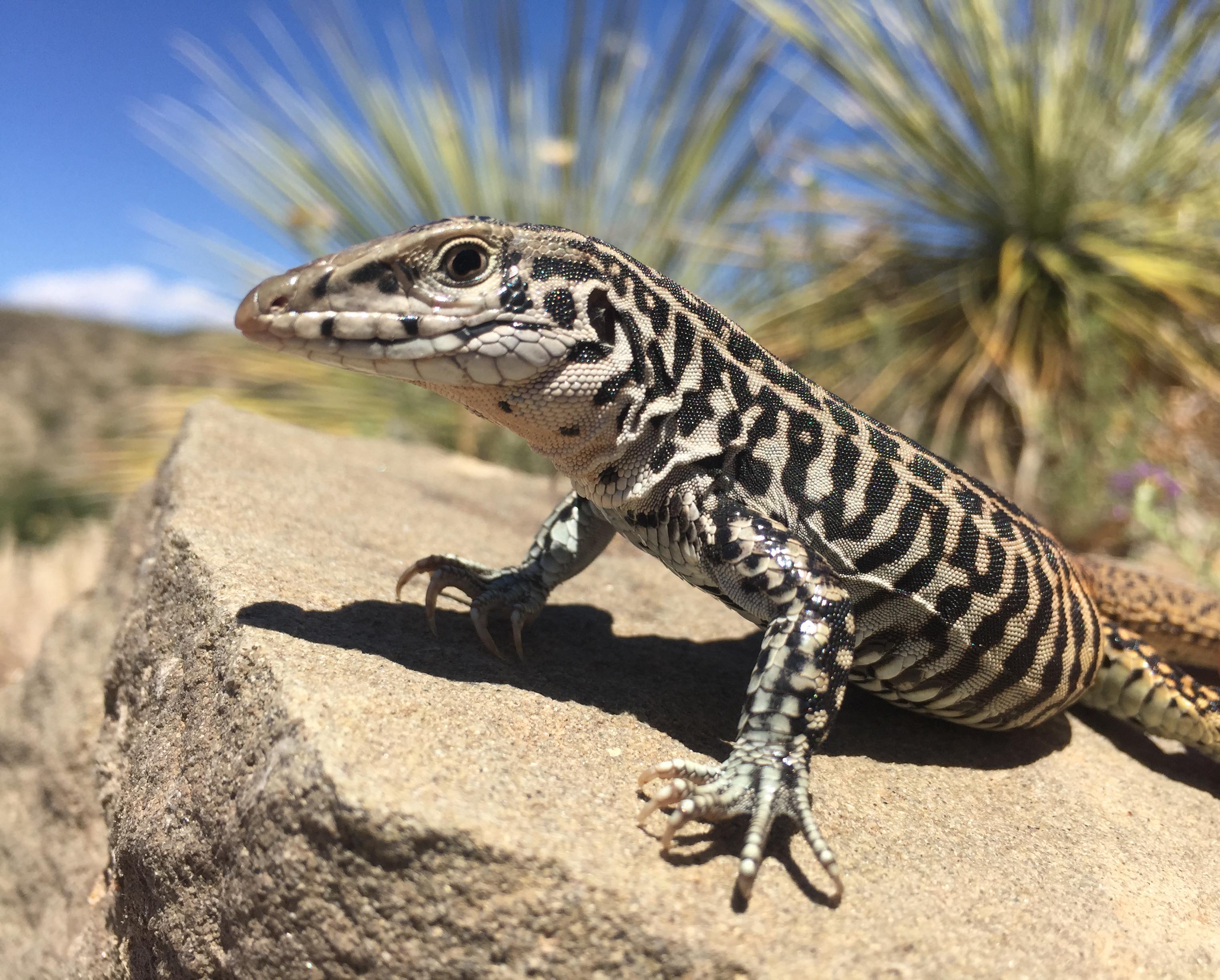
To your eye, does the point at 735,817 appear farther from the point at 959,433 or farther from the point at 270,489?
the point at 959,433

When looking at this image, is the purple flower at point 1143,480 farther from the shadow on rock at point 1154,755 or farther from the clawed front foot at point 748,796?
the clawed front foot at point 748,796

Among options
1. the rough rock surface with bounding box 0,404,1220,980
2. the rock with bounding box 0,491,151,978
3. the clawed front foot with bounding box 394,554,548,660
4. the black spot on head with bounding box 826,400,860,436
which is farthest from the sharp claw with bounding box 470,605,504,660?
the rock with bounding box 0,491,151,978

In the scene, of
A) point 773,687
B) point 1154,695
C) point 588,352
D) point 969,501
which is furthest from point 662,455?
point 1154,695

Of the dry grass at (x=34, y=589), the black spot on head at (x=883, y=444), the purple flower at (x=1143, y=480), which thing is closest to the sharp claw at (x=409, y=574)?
the black spot on head at (x=883, y=444)

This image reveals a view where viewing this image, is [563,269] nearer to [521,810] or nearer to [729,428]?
[729,428]

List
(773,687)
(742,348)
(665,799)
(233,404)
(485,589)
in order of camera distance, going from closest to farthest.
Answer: (665,799) < (773,687) < (742,348) < (485,589) < (233,404)

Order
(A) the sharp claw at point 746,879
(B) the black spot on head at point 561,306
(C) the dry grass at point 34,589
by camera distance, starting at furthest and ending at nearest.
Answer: (C) the dry grass at point 34,589 → (B) the black spot on head at point 561,306 → (A) the sharp claw at point 746,879

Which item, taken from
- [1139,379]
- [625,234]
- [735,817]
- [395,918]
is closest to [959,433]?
[1139,379]

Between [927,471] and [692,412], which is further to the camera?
[927,471]
